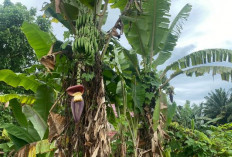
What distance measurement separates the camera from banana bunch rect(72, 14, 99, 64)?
2.78m

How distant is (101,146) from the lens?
9.04ft

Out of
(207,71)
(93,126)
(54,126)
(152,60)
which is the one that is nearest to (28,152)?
(54,126)

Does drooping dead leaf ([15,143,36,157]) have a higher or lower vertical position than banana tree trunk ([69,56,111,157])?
lower

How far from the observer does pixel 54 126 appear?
2918 mm

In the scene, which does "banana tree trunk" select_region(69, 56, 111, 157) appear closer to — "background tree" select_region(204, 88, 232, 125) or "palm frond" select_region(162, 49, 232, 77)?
"palm frond" select_region(162, 49, 232, 77)

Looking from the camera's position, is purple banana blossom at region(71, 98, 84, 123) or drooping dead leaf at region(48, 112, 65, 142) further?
drooping dead leaf at region(48, 112, 65, 142)

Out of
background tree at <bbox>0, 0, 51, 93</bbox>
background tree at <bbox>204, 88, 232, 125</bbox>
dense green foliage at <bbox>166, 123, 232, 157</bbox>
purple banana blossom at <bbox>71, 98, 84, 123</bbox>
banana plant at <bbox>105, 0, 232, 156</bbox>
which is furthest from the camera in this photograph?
background tree at <bbox>204, 88, 232, 125</bbox>

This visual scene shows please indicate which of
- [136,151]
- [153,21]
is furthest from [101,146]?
[153,21]

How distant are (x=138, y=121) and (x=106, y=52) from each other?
127 cm

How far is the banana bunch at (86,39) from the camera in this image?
9.12ft

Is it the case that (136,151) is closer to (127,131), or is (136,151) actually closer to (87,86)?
(127,131)

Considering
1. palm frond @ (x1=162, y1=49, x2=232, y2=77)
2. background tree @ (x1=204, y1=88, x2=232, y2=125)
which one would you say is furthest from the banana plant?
background tree @ (x1=204, y1=88, x2=232, y2=125)

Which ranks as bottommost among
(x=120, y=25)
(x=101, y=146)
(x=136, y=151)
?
(x=136, y=151)

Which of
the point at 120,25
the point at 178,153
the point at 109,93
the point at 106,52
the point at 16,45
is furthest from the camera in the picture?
the point at 16,45
